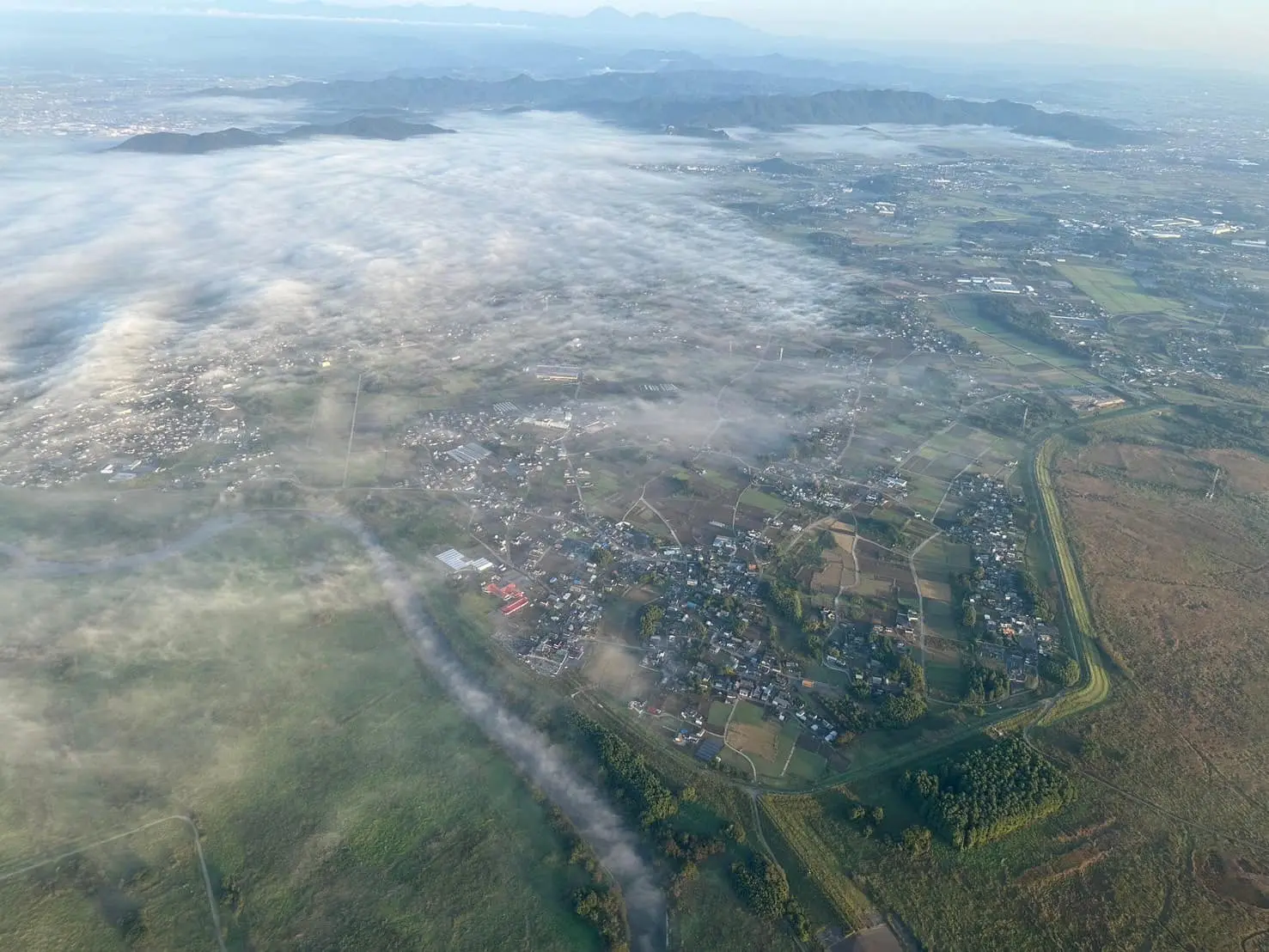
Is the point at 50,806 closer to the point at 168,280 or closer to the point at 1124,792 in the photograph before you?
the point at 1124,792

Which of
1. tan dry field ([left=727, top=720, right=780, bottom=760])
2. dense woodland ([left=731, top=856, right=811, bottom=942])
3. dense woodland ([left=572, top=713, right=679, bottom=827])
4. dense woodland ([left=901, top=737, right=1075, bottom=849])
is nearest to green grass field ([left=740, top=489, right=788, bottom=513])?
tan dry field ([left=727, top=720, right=780, bottom=760])

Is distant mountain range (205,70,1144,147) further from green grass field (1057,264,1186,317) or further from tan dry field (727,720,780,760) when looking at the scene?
tan dry field (727,720,780,760)

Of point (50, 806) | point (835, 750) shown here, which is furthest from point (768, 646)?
point (50, 806)

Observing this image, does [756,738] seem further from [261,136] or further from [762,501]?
[261,136]

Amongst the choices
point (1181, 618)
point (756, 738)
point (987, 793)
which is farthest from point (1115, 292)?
point (756, 738)

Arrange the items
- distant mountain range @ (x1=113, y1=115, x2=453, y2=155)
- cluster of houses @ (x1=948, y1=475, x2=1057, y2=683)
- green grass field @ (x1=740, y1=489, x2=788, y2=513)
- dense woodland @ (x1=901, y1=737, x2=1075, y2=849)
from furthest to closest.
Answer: distant mountain range @ (x1=113, y1=115, x2=453, y2=155), green grass field @ (x1=740, y1=489, x2=788, y2=513), cluster of houses @ (x1=948, y1=475, x2=1057, y2=683), dense woodland @ (x1=901, y1=737, x2=1075, y2=849)
